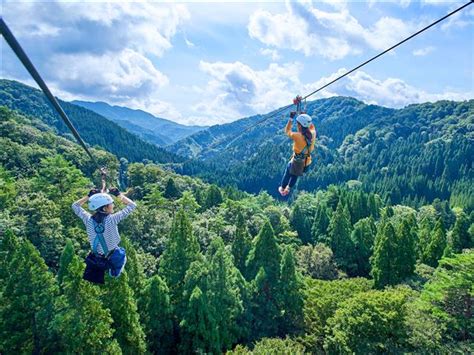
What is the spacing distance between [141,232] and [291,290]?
60.6ft

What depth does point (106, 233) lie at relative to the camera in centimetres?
798

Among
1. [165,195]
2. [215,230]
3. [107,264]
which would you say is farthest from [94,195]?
[165,195]

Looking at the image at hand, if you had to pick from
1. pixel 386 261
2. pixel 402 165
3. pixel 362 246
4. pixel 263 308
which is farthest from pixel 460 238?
pixel 402 165

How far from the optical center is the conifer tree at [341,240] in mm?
50622

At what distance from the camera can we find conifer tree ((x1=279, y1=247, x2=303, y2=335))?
102 ft

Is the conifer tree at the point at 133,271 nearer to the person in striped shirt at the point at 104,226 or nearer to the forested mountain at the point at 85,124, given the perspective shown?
the person in striped shirt at the point at 104,226

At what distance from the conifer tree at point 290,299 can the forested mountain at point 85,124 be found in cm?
12319

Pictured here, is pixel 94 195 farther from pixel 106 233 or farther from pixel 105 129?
pixel 105 129

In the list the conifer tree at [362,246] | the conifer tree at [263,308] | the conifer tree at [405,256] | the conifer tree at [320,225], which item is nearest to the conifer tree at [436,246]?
the conifer tree at [405,256]

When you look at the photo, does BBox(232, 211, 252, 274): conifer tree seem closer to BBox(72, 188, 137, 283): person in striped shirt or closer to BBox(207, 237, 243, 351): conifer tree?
BBox(207, 237, 243, 351): conifer tree

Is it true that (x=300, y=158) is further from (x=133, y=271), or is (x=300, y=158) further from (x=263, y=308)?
(x=263, y=308)

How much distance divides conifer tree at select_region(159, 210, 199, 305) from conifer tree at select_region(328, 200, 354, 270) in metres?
25.8

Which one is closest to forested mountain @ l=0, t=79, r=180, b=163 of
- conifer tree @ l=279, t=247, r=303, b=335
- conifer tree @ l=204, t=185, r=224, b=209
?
conifer tree @ l=204, t=185, r=224, b=209

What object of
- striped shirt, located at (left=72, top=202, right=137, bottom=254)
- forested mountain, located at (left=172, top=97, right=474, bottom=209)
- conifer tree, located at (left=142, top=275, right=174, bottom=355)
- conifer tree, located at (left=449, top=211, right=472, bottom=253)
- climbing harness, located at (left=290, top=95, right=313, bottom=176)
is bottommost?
conifer tree, located at (left=142, top=275, right=174, bottom=355)
